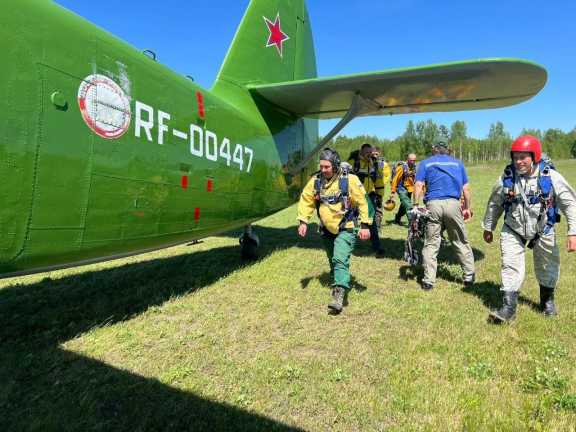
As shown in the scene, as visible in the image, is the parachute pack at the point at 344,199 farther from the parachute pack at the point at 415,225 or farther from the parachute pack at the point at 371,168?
the parachute pack at the point at 371,168

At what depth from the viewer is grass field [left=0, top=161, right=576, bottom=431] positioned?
2863 mm

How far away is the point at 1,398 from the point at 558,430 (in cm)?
412

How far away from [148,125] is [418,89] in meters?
4.65

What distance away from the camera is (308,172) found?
29.4ft

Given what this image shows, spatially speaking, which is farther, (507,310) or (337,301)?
(337,301)

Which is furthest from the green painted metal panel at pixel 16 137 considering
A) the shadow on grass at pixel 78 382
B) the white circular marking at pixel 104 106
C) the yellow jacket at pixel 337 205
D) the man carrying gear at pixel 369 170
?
the man carrying gear at pixel 369 170

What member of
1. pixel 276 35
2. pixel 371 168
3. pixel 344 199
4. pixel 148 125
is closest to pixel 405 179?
pixel 371 168

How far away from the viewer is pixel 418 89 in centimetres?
664

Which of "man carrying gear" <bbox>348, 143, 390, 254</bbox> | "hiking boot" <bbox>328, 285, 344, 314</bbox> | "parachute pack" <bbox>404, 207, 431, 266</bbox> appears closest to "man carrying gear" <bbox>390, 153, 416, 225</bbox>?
"man carrying gear" <bbox>348, 143, 390, 254</bbox>

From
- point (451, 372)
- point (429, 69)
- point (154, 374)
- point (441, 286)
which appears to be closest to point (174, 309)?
point (154, 374)

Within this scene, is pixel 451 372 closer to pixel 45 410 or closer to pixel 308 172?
pixel 45 410

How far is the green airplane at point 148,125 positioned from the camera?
3.07 meters

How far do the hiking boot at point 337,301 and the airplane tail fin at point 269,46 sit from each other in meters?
4.09

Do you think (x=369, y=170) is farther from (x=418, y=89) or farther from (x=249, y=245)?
(x=249, y=245)
